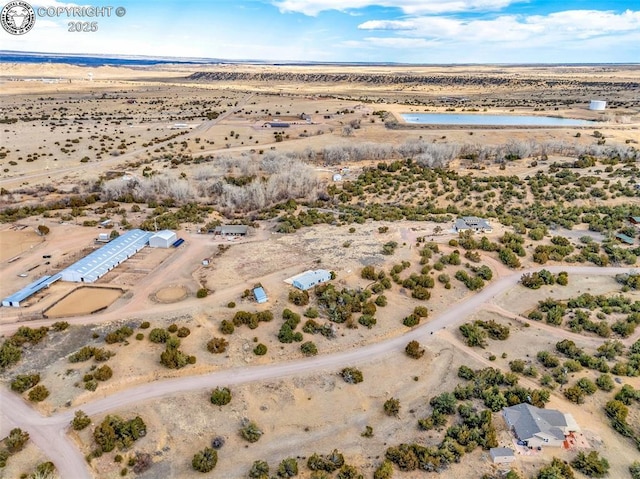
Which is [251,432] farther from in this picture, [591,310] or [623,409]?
[591,310]

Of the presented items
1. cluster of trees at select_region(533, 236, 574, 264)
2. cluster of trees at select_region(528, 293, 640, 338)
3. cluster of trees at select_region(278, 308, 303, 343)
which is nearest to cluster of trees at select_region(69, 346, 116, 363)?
cluster of trees at select_region(278, 308, 303, 343)

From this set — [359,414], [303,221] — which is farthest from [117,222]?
[359,414]

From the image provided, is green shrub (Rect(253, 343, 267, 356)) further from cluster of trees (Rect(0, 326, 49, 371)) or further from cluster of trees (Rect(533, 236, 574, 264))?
cluster of trees (Rect(533, 236, 574, 264))

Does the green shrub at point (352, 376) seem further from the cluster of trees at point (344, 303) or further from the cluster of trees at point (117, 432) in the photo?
the cluster of trees at point (117, 432)

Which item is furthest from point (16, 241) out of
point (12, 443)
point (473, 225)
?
point (473, 225)

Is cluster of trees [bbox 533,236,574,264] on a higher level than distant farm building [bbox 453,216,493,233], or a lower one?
lower
